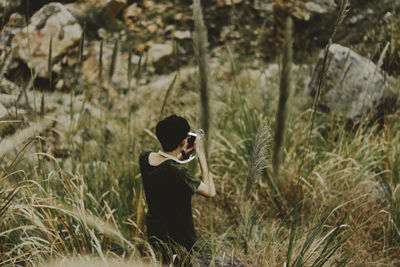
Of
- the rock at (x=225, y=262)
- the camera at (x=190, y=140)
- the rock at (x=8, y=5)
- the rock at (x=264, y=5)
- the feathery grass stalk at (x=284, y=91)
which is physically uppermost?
the rock at (x=264, y=5)

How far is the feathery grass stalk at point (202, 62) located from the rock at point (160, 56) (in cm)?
372

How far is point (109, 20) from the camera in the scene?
513 cm

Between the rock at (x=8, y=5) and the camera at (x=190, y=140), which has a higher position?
the rock at (x=8, y=5)

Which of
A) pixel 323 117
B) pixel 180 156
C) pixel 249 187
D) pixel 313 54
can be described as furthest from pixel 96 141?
pixel 313 54

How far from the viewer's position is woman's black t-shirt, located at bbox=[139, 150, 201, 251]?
154cm

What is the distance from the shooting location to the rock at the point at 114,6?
502 centimetres

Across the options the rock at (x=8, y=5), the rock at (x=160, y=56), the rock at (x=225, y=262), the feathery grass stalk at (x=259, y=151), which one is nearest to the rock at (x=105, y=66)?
the rock at (x=160, y=56)

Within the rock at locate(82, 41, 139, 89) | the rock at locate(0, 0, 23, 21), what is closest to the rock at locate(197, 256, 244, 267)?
the rock at locate(0, 0, 23, 21)

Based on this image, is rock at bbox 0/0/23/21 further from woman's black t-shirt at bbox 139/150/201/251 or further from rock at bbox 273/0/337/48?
rock at bbox 273/0/337/48

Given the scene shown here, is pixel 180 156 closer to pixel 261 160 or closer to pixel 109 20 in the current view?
pixel 261 160

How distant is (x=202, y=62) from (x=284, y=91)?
342 millimetres

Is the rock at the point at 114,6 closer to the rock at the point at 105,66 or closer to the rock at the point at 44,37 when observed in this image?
the rock at the point at 105,66

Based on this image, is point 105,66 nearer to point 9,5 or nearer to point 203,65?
point 9,5

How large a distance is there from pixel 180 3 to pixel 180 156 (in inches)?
170
